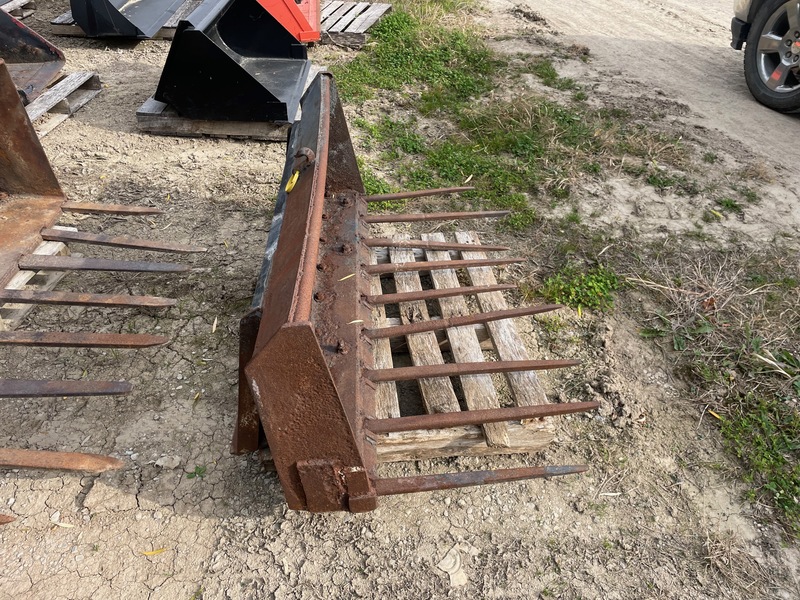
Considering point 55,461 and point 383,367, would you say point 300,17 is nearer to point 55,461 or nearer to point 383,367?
point 383,367

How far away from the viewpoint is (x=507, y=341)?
2.96 meters

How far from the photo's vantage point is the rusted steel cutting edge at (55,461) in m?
1.95

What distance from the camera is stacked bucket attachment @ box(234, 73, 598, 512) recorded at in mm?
1735

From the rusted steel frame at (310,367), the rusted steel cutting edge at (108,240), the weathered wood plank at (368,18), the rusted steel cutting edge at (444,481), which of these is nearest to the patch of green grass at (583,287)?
the rusted steel frame at (310,367)

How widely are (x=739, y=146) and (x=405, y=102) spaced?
3273 mm

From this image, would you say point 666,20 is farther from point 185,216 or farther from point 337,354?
point 337,354

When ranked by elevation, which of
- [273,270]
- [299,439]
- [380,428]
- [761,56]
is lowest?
[380,428]

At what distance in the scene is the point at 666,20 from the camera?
8242 millimetres

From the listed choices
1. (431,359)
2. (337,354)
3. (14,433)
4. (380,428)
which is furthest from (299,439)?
(14,433)

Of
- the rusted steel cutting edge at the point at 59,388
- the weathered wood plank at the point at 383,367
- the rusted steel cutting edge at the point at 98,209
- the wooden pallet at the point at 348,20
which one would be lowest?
the weathered wood plank at the point at 383,367

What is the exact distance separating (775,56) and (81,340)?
6.97 metres

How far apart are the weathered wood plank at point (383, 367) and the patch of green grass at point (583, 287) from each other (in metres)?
1.14

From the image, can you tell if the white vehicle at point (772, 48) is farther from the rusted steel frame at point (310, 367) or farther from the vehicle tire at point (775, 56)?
the rusted steel frame at point (310, 367)

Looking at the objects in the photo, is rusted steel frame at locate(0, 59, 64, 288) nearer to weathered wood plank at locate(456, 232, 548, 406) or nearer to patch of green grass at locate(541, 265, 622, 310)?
weathered wood plank at locate(456, 232, 548, 406)
